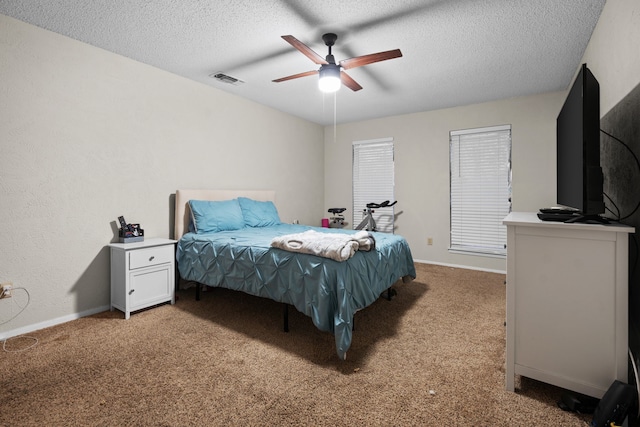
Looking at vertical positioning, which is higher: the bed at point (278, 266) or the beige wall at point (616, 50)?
the beige wall at point (616, 50)

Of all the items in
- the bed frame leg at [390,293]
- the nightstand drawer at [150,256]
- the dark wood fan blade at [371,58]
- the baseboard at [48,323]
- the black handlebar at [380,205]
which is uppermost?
the dark wood fan blade at [371,58]

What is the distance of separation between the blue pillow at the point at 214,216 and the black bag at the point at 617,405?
10.7 ft

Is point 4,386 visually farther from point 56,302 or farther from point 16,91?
point 16,91

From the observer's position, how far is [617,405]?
1269mm

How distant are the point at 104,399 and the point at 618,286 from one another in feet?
8.67

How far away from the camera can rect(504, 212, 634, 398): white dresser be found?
55.6 inches

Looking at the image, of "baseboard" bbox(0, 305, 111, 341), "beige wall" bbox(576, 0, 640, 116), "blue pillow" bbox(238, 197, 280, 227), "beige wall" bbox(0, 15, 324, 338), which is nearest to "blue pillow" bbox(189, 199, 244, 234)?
"blue pillow" bbox(238, 197, 280, 227)

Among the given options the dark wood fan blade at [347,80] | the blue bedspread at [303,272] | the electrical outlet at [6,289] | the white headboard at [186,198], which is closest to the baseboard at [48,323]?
the electrical outlet at [6,289]

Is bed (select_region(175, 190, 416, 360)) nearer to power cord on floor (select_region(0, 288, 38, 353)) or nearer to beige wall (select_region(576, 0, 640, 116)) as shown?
power cord on floor (select_region(0, 288, 38, 353))

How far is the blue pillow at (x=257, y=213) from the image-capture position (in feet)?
12.7

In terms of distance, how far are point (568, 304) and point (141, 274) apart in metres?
3.18

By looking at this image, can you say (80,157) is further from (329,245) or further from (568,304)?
(568,304)

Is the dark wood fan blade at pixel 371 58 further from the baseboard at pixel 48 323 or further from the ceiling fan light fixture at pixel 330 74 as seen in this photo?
the baseboard at pixel 48 323

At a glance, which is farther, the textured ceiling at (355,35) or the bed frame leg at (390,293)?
the bed frame leg at (390,293)
